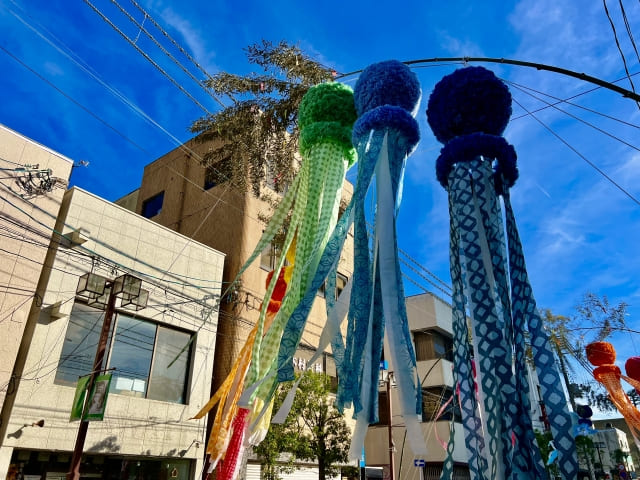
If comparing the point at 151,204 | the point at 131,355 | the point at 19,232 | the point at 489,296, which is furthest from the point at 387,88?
the point at 151,204

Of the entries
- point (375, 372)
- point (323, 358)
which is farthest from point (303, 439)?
point (375, 372)

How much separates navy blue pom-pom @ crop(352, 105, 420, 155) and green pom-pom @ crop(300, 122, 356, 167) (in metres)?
0.30

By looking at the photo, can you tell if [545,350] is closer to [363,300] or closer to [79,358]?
[363,300]

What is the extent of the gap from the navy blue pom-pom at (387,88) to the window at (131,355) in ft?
30.2

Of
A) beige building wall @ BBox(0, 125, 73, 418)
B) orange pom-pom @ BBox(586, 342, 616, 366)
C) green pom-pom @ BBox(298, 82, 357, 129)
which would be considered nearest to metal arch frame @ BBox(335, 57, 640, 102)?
green pom-pom @ BBox(298, 82, 357, 129)

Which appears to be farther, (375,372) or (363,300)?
(363,300)

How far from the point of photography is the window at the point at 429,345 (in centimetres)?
2189

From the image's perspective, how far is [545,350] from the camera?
1615mm

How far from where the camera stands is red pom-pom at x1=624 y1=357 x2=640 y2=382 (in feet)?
30.3

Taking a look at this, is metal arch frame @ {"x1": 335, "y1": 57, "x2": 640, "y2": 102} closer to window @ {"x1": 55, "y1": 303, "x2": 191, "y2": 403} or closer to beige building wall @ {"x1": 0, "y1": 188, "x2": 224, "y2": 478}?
beige building wall @ {"x1": 0, "y1": 188, "x2": 224, "y2": 478}

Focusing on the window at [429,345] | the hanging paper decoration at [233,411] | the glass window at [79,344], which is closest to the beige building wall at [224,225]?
the glass window at [79,344]

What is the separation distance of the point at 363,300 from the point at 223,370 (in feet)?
36.3

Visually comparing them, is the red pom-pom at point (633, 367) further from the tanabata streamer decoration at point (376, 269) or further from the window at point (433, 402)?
the window at point (433, 402)

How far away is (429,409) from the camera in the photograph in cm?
2014
